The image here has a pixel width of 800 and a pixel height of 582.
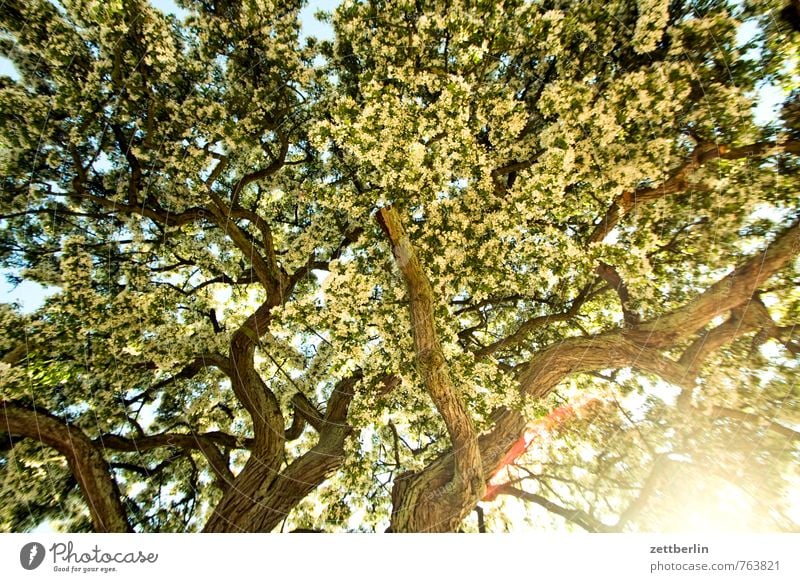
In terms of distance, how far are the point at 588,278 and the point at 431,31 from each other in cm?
507

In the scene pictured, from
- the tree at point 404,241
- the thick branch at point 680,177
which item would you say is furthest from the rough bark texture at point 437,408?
the thick branch at point 680,177

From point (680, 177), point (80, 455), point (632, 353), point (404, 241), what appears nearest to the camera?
point (404, 241)

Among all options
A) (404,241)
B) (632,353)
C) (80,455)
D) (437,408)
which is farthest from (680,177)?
(80,455)

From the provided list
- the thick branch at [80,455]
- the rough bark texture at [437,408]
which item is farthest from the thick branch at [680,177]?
the thick branch at [80,455]

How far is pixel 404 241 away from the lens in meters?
5.50

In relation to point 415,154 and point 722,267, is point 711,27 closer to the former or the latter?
point 722,267

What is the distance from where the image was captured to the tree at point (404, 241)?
6.04 m

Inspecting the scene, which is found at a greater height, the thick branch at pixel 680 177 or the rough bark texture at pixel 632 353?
the thick branch at pixel 680 177

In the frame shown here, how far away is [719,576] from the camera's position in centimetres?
492

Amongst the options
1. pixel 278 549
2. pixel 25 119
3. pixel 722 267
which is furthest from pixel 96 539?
pixel 722 267

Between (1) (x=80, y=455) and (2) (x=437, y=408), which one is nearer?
(2) (x=437, y=408)

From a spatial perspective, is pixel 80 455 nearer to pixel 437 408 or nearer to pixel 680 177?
pixel 437 408

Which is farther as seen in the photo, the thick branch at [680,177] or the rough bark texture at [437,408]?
the thick branch at [680,177]

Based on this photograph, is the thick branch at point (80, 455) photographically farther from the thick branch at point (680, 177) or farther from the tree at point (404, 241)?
the thick branch at point (680, 177)
